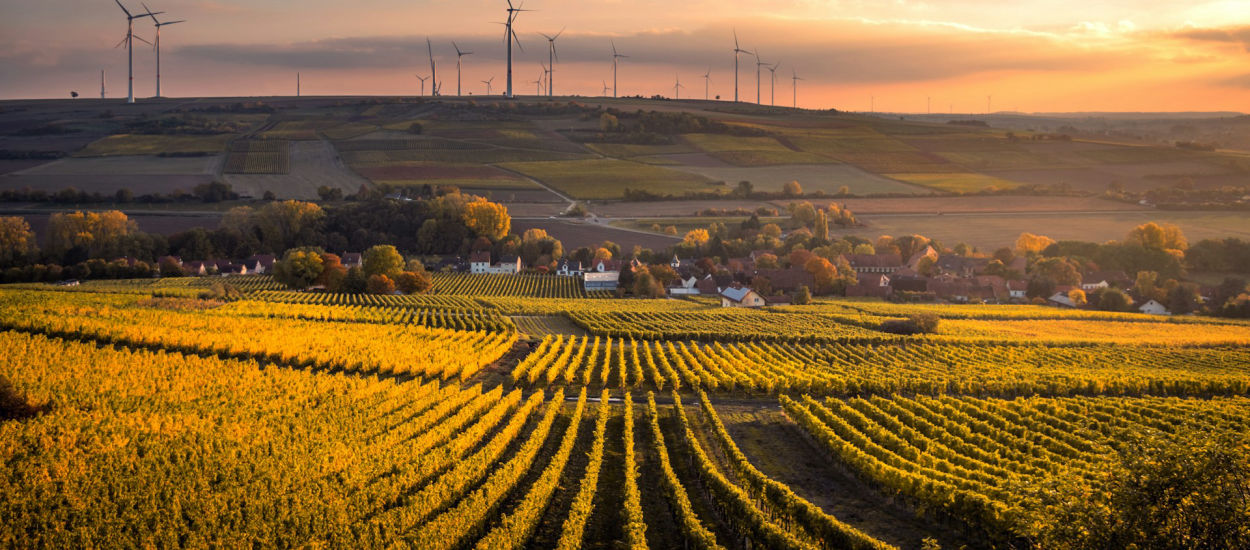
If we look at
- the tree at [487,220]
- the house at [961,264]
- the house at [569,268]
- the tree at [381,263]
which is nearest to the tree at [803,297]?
the house at [961,264]

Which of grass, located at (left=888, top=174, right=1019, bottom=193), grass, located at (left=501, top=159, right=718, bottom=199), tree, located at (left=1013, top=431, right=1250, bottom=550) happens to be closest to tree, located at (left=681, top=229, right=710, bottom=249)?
grass, located at (left=501, top=159, right=718, bottom=199)

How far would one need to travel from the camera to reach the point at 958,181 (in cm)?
15462

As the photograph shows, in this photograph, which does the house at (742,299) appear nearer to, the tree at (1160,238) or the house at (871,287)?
the house at (871,287)

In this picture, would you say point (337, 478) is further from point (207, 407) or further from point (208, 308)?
point (208, 308)

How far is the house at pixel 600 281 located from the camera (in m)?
94.6

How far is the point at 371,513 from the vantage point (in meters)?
19.6

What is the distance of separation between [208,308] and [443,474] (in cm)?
3767

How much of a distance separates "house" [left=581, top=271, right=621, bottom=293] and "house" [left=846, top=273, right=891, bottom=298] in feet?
84.6

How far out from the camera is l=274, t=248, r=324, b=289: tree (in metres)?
81.6

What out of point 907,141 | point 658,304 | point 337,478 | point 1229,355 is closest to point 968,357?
point 1229,355

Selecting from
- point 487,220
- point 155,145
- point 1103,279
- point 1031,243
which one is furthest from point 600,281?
point 155,145

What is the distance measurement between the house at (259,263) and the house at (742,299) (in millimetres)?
56923

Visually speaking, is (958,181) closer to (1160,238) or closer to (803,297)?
(1160,238)

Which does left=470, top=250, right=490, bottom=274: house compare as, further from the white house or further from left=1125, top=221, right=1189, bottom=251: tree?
left=1125, top=221, right=1189, bottom=251: tree
